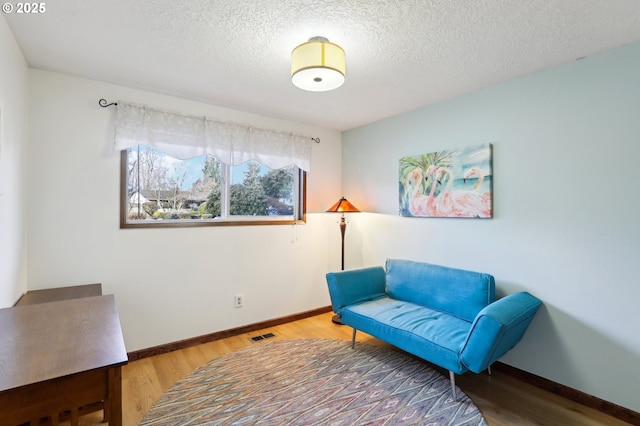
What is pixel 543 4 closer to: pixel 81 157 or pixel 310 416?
pixel 310 416

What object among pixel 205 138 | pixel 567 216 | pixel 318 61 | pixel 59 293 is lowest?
pixel 59 293

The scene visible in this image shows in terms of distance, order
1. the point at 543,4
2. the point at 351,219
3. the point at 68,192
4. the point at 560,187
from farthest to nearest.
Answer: the point at 351,219 → the point at 68,192 → the point at 560,187 → the point at 543,4

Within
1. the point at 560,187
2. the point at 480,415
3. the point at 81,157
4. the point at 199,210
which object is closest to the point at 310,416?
the point at 480,415

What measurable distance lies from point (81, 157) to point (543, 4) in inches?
125

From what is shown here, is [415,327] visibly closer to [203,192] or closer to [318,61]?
[318,61]

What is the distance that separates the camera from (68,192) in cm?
237

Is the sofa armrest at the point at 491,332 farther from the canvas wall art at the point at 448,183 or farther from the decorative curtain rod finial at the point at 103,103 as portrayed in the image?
the decorative curtain rod finial at the point at 103,103

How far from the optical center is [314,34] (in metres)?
1.83

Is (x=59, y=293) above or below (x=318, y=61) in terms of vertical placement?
below

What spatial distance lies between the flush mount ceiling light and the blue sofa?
1.69m

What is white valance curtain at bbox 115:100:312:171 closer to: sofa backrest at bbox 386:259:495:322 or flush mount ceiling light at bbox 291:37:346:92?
flush mount ceiling light at bbox 291:37:346:92

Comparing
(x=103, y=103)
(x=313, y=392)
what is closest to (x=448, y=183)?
(x=313, y=392)

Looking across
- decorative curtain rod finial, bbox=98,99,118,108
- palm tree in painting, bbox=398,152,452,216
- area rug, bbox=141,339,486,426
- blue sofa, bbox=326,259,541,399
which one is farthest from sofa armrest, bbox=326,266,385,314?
decorative curtain rod finial, bbox=98,99,118,108

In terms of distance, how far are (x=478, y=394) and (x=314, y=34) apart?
2623mm
